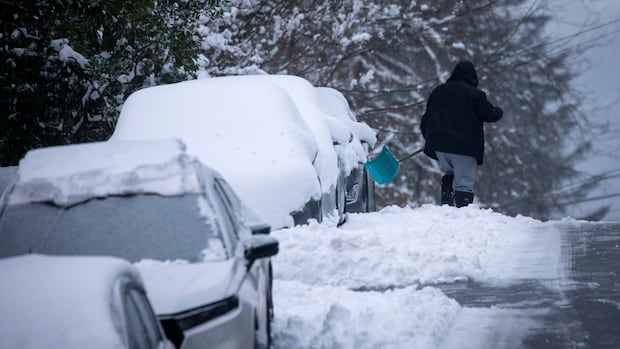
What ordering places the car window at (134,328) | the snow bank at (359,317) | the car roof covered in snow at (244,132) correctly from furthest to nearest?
the car roof covered in snow at (244,132)
the snow bank at (359,317)
the car window at (134,328)

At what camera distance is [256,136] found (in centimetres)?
1190

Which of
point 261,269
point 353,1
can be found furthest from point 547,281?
point 353,1

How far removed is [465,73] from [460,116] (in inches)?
24.6

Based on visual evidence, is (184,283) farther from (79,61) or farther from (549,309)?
(79,61)

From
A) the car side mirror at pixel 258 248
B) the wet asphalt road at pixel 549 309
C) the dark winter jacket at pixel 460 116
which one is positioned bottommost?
the wet asphalt road at pixel 549 309

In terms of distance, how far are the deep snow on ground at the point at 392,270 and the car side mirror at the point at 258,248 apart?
3.85ft

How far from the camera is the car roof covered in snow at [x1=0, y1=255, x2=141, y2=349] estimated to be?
167 inches

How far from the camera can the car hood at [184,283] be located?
214 inches

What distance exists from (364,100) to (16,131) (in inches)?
609

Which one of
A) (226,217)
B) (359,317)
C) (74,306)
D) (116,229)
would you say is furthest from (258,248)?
(359,317)

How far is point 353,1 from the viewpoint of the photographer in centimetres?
2619

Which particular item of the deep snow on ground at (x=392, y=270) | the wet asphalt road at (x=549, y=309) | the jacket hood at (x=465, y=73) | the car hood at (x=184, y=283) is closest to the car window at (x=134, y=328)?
the car hood at (x=184, y=283)

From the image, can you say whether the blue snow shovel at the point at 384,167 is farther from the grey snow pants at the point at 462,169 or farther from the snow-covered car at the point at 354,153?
the grey snow pants at the point at 462,169

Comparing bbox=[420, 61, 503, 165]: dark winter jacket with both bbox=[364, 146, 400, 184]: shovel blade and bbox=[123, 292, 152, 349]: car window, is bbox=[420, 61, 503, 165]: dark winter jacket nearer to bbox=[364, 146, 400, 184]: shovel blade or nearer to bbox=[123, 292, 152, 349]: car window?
bbox=[364, 146, 400, 184]: shovel blade
